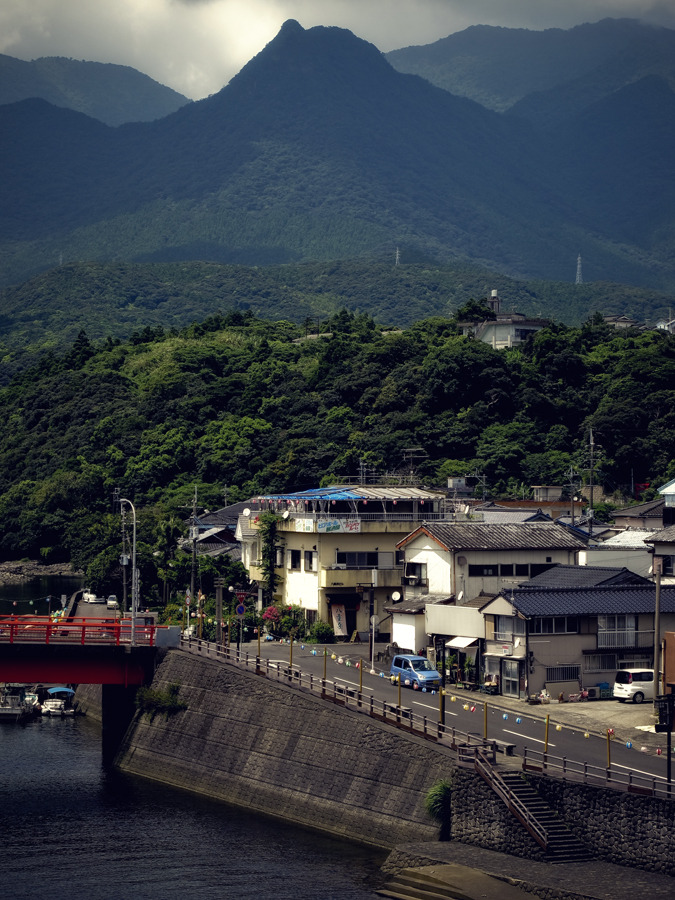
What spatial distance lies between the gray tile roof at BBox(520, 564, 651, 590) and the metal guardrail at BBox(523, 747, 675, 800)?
12576 millimetres

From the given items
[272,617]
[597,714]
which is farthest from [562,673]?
[272,617]

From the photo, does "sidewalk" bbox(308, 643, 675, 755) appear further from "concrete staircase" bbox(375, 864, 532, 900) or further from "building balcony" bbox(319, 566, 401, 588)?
"building balcony" bbox(319, 566, 401, 588)

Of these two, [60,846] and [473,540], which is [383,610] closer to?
[473,540]

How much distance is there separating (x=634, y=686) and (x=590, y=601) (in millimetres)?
3490

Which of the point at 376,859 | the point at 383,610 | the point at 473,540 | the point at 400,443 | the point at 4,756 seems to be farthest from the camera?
the point at 400,443

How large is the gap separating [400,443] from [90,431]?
42460 millimetres

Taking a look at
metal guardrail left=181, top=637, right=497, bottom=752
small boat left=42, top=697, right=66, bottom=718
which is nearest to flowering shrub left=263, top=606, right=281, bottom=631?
small boat left=42, top=697, right=66, bottom=718

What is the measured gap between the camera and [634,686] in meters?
47.5

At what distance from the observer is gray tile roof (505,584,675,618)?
4816 cm

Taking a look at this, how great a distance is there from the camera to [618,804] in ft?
113

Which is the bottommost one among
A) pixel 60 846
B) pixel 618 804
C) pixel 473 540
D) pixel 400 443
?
pixel 60 846

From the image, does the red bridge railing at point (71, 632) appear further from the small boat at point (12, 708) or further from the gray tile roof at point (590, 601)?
the gray tile roof at point (590, 601)

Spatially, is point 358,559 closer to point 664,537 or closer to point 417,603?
point 417,603

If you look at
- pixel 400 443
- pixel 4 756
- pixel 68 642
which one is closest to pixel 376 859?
pixel 68 642
